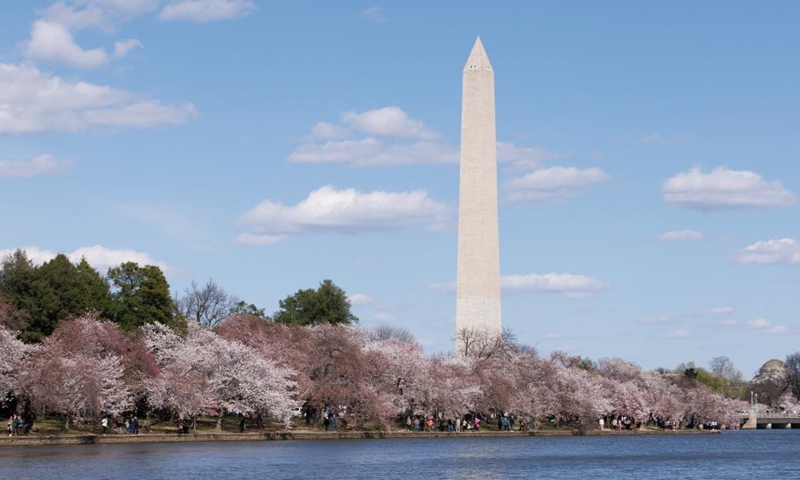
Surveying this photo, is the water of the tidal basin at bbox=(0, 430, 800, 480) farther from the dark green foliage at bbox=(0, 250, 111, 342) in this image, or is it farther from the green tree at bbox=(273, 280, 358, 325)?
the green tree at bbox=(273, 280, 358, 325)

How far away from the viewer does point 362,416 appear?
69.9 m

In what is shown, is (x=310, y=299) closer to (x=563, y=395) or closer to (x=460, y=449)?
(x=563, y=395)

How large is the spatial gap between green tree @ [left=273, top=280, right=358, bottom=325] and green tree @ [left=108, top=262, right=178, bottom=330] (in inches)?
1202

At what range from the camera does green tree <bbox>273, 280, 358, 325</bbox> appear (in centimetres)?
11112

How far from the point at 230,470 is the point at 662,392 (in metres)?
71.9

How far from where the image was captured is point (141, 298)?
78.1m

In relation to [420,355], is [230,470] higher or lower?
lower

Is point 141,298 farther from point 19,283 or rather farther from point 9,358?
point 9,358

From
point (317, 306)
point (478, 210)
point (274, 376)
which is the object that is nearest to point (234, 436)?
point (274, 376)

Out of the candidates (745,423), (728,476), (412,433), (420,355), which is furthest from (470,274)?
(745,423)

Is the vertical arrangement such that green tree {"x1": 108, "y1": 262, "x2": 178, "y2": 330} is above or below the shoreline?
above

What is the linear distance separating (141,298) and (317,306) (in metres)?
35.0

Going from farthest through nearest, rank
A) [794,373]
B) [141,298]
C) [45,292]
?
[794,373] → [141,298] → [45,292]

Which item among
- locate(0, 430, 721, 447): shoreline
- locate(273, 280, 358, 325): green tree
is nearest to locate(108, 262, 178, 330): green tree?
locate(0, 430, 721, 447): shoreline
